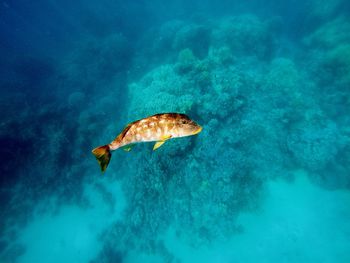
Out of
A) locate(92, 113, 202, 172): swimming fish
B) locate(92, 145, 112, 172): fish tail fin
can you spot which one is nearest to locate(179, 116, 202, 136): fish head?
locate(92, 113, 202, 172): swimming fish

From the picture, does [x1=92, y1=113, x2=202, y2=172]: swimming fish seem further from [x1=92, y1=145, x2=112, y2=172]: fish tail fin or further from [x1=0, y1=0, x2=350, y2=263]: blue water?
[x1=0, y1=0, x2=350, y2=263]: blue water

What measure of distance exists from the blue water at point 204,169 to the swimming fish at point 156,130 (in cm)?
558

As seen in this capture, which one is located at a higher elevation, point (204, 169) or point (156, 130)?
point (204, 169)

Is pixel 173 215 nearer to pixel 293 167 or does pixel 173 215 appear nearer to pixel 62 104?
pixel 293 167

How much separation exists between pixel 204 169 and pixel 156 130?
6.73 m

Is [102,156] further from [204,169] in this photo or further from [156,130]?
[204,169]

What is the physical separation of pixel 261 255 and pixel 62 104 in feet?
58.5

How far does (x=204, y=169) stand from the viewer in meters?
8.28

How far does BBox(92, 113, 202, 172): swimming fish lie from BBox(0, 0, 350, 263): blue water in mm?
5577

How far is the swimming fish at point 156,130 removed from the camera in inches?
75.4

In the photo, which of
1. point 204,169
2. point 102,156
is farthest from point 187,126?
point 204,169

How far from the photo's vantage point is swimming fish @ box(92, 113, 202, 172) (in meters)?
1.91

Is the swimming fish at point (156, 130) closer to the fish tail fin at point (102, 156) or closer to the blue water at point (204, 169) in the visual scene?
the fish tail fin at point (102, 156)

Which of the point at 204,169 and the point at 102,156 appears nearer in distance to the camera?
the point at 102,156
